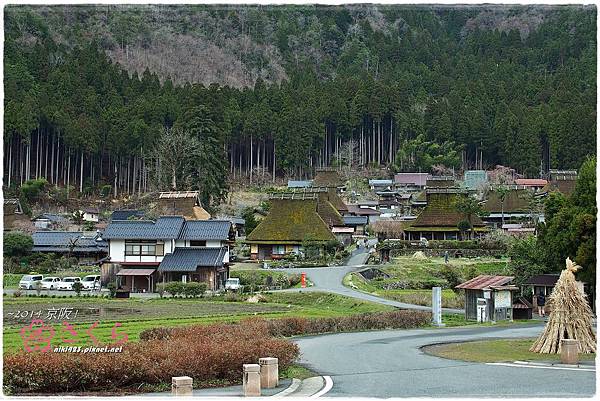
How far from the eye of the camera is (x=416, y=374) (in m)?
12.0

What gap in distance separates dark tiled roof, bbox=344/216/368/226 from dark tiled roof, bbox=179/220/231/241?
18.2 m

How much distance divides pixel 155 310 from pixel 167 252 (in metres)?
7.65

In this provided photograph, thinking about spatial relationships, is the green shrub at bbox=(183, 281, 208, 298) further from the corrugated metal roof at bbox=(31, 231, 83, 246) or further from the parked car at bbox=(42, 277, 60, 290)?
the corrugated metal roof at bbox=(31, 231, 83, 246)

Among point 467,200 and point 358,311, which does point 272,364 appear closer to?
point 358,311

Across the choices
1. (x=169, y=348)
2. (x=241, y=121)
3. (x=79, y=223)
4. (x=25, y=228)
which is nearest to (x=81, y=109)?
(x=241, y=121)

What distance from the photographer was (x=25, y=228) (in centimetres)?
3634

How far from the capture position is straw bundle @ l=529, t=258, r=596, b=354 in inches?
549

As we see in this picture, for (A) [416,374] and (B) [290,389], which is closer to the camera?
(B) [290,389]

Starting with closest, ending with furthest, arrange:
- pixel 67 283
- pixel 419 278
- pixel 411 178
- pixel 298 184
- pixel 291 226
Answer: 1. pixel 67 283
2. pixel 419 278
3. pixel 291 226
4. pixel 298 184
5. pixel 411 178

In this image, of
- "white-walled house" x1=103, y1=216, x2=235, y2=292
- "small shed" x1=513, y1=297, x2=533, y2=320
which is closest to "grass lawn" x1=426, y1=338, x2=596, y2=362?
"small shed" x1=513, y1=297, x2=533, y2=320

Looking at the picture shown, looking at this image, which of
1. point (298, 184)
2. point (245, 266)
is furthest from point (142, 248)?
point (298, 184)

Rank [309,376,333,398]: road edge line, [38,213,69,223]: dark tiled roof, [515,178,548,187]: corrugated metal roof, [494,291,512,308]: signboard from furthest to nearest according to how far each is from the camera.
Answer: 1. [515,178,548,187]: corrugated metal roof
2. [38,213,69,223]: dark tiled roof
3. [494,291,512,308]: signboard
4. [309,376,333,398]: road edge line

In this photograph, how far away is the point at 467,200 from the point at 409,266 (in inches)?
380

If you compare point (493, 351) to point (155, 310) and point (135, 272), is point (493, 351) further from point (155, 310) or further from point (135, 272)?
point (135, 272)
